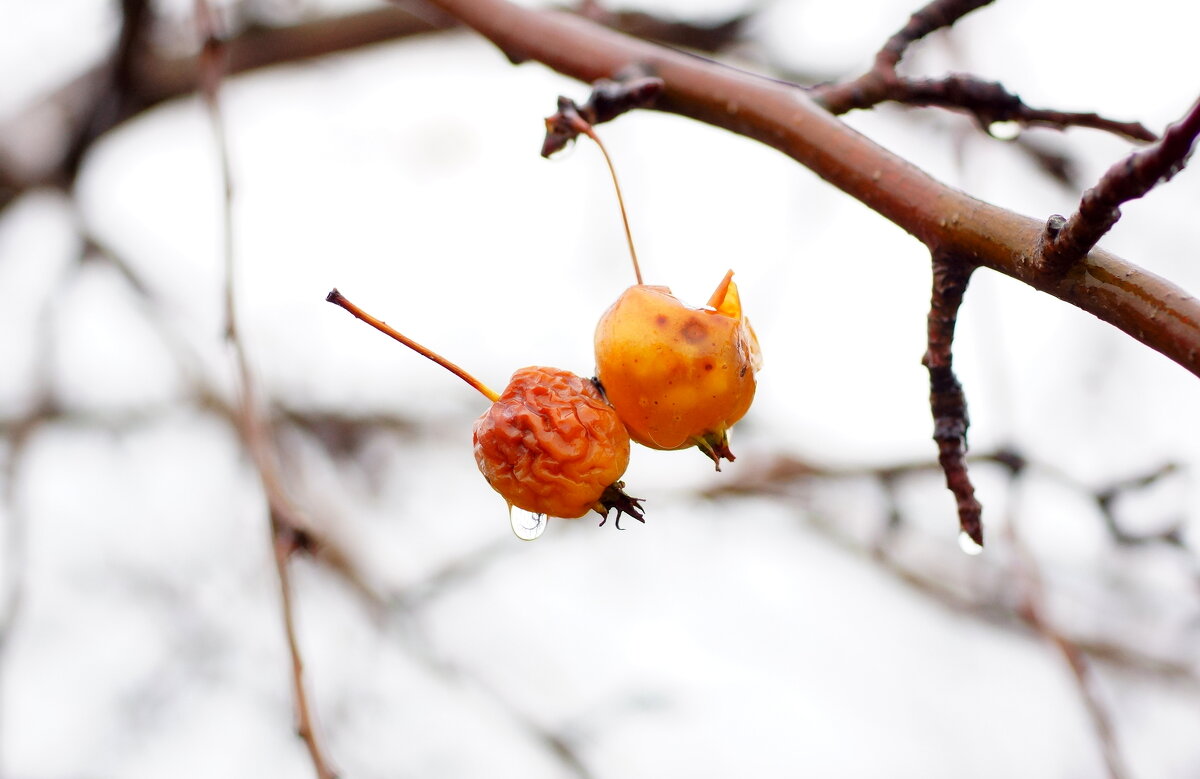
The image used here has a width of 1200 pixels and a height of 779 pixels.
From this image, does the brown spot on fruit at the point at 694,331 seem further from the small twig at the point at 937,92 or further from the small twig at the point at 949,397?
the small twig at the point at 937,92

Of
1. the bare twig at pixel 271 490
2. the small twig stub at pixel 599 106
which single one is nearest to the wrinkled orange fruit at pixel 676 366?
the small twig stub at pixel 599 106

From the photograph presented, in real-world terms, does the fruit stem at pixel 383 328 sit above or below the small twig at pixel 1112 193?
below

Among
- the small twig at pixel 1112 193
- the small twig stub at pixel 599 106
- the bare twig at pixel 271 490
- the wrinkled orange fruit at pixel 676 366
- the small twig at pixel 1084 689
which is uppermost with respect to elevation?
the small twig at pixel 1112 193

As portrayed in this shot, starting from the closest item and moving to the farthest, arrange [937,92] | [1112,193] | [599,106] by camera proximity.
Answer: [1112,193]
[599,106]
[937,92]

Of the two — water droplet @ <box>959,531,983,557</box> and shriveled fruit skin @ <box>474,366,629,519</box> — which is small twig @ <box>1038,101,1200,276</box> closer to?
water droplet @ <box>959,531,983,557</box>

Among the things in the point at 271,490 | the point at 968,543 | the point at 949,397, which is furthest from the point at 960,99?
the point at 271,490

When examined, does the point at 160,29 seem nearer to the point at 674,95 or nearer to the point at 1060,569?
the point at 674,95

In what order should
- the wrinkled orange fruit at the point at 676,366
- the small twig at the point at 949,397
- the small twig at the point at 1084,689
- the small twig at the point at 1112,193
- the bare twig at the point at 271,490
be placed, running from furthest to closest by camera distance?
the small twig at the point at 1084,689
the bare twig at the point at 271,490
the wrinkled orange fruit at the point at 676,366
the small twig at the point at 949,397
the small twig at the point at 1112,193

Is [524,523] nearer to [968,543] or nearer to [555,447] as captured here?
[555,447]
